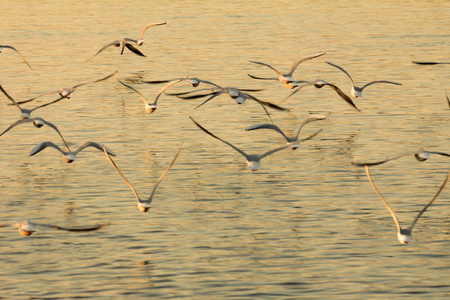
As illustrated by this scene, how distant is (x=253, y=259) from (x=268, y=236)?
255 cm

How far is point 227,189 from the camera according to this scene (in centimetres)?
3975

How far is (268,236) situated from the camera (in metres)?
33.6

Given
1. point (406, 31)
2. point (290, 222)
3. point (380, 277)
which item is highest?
point (380, 277)

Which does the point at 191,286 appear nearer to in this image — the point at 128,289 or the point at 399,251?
the point at 128,289

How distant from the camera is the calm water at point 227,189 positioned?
2955cm

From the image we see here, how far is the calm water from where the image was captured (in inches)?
1163

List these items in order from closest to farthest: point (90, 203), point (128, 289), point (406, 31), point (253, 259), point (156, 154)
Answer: point (128, 289) < point (253, 259) < point (90, 203) < point (156, 154) < point (406, 31)

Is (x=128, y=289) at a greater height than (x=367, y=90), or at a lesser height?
greater

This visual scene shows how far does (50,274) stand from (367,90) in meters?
40.2

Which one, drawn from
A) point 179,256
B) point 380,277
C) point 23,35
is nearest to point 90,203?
point 179,256

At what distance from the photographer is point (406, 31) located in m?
101

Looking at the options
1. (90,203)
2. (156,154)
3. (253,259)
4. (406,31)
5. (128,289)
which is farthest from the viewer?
(406,31)

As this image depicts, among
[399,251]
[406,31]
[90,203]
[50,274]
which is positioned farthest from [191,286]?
[406,31]

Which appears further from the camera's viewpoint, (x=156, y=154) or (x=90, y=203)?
(x=156, y=154)
